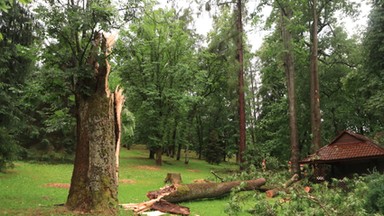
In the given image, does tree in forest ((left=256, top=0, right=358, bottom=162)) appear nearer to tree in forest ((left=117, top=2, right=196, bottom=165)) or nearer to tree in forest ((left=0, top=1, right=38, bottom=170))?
tree in forest ((left=117, top=2, right=196, bottom=165))

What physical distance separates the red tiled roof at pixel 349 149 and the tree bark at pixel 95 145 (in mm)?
11014

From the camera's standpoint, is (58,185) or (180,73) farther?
(180,73)

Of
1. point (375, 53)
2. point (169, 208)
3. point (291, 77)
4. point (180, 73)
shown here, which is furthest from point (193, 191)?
point (180, 73)

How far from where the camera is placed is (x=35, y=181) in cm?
Answer: 1569

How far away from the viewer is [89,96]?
8852mm

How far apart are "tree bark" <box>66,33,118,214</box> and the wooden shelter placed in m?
11.0

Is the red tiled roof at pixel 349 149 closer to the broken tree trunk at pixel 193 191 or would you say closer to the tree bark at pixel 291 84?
the tree bark at pixel 291 84

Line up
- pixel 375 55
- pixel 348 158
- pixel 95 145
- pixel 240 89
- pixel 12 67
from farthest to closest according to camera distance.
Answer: pixel 240 89 → pixel 375 55 → pixel 348 158 → pixel 12 67 → pixel 95 145

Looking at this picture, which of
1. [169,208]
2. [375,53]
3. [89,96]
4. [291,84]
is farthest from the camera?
[291,84]

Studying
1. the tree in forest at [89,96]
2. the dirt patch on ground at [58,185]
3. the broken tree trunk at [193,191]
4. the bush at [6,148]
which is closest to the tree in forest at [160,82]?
the dirt patch on ground at [58,185]

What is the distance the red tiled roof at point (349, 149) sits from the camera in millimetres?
16422

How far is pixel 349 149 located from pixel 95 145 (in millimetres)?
14082

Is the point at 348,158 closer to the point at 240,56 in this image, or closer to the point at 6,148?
the point at 240,56

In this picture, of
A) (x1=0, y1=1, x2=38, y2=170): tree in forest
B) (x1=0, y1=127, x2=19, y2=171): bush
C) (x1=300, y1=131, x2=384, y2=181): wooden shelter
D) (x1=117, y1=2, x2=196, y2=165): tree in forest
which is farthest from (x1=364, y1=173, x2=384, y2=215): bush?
(x1=117, y1=2, x2=196, y2=165): tree in forest
